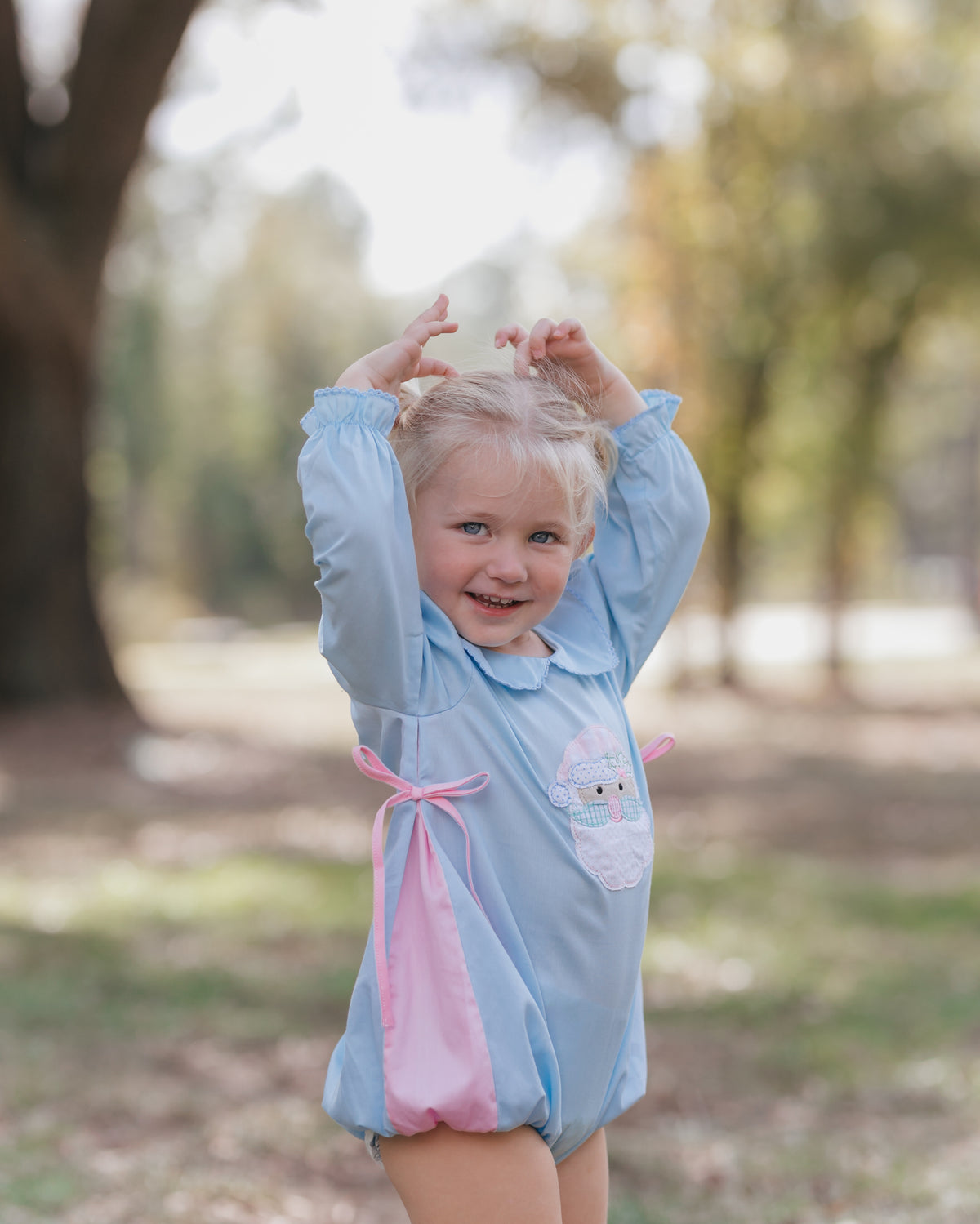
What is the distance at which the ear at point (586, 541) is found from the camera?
79.6 inches

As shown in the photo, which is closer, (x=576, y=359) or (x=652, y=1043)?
(x=576, y=359)

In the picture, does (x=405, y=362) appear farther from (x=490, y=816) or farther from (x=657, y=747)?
(x=657, y=747)

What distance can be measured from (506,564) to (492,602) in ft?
A: 0.23

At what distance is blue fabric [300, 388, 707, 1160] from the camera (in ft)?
5.60

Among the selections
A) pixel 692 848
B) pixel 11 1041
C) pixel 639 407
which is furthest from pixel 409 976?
pixel 692 848

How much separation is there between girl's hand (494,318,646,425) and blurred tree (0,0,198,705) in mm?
7540

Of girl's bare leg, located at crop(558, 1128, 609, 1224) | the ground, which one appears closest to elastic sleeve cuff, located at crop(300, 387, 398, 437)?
girl's bare leg, located at crop(558, 1128, 609, 1224)

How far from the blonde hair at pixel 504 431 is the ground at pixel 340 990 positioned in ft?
6.23

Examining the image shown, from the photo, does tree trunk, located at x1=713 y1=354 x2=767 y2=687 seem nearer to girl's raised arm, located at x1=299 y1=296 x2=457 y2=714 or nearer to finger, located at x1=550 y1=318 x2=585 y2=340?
finger, located at x1=550 y1=318 x2=585 y2=340

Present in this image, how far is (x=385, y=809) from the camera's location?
1.72m

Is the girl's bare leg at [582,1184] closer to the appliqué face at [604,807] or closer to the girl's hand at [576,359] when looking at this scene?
the appliqué face at [604,807]

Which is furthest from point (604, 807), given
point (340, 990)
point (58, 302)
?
point (58, 302)

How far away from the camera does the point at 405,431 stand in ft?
6.28

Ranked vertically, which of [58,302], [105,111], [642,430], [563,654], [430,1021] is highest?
[105,111]
